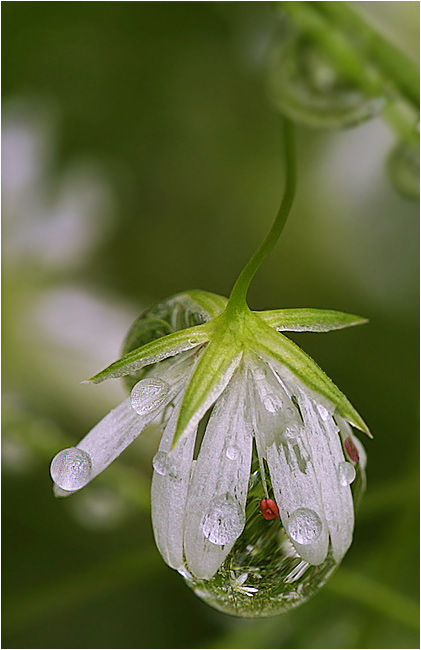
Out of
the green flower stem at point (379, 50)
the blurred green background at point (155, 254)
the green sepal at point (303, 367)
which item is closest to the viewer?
the green sepal at point (303, 367)

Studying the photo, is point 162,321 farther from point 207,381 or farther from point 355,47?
point 355,47

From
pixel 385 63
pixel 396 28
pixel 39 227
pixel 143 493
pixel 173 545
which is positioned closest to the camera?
pixel 173 545

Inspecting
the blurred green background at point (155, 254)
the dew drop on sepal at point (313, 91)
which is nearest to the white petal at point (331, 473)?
the dew drop on sepal at point (313, 91)

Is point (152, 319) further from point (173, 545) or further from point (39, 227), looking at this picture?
point (39, 227)

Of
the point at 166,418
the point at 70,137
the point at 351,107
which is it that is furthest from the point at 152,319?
the point at 70,137

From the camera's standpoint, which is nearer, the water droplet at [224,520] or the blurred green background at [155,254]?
the water droplet at [224,520]

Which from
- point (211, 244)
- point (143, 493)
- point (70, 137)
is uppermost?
point (70, 137)

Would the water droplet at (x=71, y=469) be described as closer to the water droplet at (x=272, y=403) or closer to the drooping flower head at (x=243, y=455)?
the drooping flower head at (x=243, y=455)

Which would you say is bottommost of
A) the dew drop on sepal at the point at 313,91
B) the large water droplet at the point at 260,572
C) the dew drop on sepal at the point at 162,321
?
the large water droplet at the point at 260,572

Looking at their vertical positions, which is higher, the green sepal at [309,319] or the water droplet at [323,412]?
the green sepal at [309,319]
